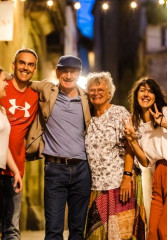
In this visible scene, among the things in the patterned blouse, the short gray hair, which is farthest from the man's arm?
the patterned blouse

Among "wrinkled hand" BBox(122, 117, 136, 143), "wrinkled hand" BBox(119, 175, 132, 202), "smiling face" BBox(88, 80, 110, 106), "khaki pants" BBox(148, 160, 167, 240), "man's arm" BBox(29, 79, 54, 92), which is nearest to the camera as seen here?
"khaki pants" BBox(148, 160, 167, 240)

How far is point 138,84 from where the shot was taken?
5.48 m

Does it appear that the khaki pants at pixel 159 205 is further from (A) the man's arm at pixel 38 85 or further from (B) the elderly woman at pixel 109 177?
(A) the man's arm at pixel 38 85

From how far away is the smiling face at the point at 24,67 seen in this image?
17.7ft

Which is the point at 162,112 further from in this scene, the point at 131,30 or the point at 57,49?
the point at 131,30

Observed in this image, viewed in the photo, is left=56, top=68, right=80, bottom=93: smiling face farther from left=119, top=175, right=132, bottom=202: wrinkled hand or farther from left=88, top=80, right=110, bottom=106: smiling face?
left=119, top=175, right=132, bottom=202: wrinkled hand

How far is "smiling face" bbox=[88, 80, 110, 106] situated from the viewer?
17.9ft

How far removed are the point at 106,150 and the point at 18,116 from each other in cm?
114

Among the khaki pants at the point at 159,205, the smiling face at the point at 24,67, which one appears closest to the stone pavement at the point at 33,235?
the khaki pants at the point at 159,205

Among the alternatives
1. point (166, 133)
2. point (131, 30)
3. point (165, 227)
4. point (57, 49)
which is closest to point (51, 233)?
point (165, 227)

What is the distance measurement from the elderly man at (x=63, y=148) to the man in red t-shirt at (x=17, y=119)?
190mm

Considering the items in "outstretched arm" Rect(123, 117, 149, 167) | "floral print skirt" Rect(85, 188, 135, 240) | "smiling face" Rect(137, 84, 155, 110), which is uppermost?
"smiling face" Rect(137, 84, 155, 110)

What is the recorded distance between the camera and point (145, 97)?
541 centimetres

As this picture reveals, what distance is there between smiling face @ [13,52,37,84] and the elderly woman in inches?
32.8
